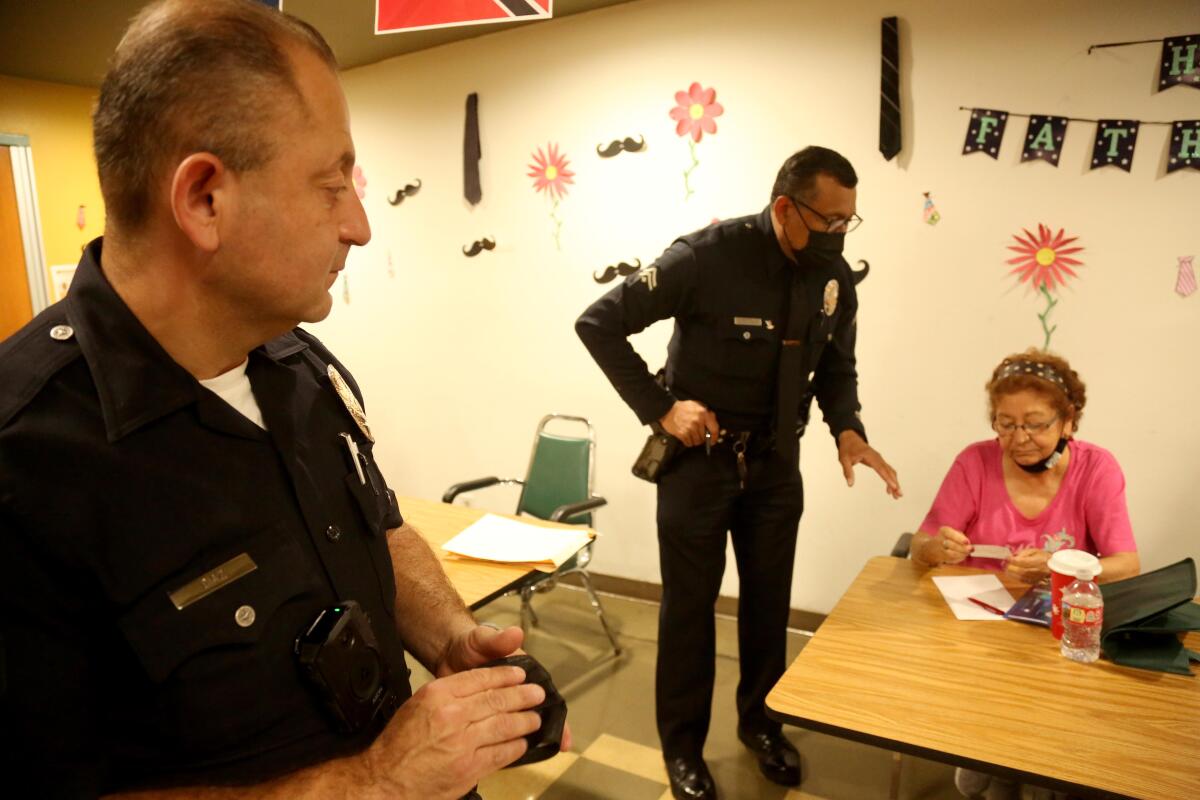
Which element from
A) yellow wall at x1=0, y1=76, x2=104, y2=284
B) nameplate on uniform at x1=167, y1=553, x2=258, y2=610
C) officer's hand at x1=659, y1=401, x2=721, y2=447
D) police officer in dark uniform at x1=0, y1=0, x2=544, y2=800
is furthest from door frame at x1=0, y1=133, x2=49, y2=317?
nameplate on uniform at x1=167, y1=553, x2=258, y2=610

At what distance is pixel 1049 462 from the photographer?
220 cm

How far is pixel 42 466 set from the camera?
72 centimetres

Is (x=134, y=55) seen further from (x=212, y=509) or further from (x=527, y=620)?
(x=527, y=620)

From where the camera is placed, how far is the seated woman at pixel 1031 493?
212 cm

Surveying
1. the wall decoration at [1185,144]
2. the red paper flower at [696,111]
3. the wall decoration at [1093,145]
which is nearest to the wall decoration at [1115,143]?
the wall decoration at [1093,145]

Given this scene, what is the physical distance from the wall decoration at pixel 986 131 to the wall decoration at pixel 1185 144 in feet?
1.73

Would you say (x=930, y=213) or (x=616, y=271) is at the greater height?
(x=930, y=213)

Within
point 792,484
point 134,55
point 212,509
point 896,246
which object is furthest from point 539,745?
point 896,246

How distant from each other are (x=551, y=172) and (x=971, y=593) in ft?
9.33

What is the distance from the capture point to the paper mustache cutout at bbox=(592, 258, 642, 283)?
149 inches

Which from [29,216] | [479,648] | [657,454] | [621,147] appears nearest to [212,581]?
[479,648]

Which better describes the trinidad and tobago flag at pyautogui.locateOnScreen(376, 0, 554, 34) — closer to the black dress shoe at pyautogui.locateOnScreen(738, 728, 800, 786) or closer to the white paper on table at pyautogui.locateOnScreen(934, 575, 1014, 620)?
the white paper on table at pyautogui.locateOnScreen(934, 575, 1014, 620)

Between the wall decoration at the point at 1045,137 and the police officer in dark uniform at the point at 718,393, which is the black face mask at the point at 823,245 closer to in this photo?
the police officer in dark uniform at the point at 718,393

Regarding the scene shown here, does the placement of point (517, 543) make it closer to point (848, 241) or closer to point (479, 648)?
point (479, 648)
